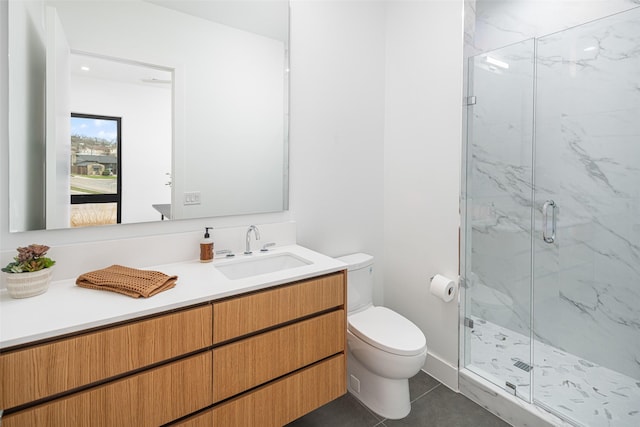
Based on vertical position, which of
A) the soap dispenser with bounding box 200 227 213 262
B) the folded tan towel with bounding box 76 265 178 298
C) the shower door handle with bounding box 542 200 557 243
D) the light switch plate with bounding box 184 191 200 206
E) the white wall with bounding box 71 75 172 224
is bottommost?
the folded tan towel with bounding box 76 265 178 298

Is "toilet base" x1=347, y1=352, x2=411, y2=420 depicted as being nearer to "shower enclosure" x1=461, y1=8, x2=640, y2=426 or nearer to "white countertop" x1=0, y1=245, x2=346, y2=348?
"shower enclosure" x1=461, y1=8, x2=640, y2=426

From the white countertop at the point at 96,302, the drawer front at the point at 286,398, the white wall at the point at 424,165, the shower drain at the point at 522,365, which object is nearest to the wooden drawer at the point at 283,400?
the drawer front at the point at 286,398

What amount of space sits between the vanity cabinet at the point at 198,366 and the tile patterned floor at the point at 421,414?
33 centimetres

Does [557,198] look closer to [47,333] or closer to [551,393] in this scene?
[551,393]

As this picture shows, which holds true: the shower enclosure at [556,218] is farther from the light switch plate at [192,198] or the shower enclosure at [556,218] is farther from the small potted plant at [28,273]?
the small potted plant at [28,273]

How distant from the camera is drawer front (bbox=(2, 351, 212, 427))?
3.19 feet

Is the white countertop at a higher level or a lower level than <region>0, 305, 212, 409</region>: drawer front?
higher

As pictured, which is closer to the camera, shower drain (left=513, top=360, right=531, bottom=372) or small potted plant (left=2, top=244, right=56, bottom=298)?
small potted plant (left=2, top=244, right=56, bottom=298)

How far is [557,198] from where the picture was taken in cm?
205

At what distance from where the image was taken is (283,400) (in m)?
1.42

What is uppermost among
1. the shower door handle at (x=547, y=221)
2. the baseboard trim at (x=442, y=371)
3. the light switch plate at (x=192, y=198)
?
the light switch plate at (x=192, y=198)

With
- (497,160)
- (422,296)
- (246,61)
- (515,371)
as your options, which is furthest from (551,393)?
(246,61)

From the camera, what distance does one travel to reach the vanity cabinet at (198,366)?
0.96 metres

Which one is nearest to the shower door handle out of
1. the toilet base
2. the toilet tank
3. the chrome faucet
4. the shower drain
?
the shower drain
